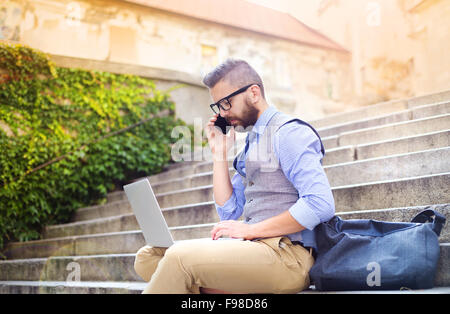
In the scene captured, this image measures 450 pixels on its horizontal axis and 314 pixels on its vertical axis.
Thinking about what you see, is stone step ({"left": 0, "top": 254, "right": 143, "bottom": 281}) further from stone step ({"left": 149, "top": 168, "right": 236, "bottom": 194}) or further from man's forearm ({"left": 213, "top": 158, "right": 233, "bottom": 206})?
stone step ({"left": 149, "top": 168, "right": 236, "bottom": 194})

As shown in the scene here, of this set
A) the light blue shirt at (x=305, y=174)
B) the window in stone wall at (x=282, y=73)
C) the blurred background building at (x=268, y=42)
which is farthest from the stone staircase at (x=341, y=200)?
the window in stone wall at (x=282, y=73)

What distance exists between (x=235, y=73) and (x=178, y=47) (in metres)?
9.65

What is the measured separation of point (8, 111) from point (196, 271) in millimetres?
5044

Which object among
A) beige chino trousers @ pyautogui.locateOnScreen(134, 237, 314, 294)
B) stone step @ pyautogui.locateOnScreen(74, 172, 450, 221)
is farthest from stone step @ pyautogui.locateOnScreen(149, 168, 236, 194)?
beige chino trousers @ pyautogui.locateOnScreen(134, 237, 314, 294)

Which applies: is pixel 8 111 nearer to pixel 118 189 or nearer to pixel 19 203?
pixel 19 203

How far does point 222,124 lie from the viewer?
233cm

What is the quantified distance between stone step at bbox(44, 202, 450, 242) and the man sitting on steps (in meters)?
0.80

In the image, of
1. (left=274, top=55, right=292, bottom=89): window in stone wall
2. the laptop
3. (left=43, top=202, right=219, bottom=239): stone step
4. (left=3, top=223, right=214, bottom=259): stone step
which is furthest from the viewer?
(left=274, top=55, right=292, bottom=89): window in stone wall

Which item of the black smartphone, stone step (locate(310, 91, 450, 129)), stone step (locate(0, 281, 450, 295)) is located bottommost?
stone step (locate(0, 281, 450, 295))

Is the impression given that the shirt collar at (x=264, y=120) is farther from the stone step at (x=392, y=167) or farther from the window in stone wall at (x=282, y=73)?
the window in stone wall at (x=282, y=73)

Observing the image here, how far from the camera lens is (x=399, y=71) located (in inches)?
408

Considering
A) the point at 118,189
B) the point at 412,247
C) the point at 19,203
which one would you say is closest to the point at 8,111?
the point at 19,203

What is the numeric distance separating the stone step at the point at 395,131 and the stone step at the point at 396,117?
1.33ft

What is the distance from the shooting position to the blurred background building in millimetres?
7879
